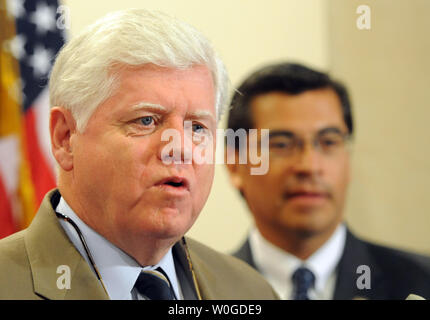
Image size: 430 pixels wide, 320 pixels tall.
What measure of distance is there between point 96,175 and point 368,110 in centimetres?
167

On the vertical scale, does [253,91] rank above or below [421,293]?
above

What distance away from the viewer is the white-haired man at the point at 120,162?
3.85 ft

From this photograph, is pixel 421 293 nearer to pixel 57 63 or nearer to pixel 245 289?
pixel 245 289

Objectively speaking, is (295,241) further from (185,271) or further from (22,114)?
(22,114)

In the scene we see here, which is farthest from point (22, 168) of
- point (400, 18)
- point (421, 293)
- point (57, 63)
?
point (400, 18)

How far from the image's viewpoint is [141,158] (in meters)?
1.19

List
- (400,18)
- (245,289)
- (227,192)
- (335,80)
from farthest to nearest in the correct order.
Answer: (400,18), (335,80), (227,192), (245,289)

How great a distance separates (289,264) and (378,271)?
299mm

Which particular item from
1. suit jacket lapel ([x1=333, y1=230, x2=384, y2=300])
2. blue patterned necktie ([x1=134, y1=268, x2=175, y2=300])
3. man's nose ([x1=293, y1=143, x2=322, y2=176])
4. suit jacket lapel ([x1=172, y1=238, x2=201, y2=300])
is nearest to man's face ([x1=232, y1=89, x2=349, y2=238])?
man's nose ([x1=293, y1=143, x2=322, y2=176])

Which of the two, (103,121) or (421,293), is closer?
(103,121)

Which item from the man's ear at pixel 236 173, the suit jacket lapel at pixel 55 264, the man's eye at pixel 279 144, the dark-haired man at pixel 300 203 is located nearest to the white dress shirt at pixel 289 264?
the dark-haired man at pixel 300 203

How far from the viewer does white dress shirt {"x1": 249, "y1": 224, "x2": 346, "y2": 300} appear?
1.94 m

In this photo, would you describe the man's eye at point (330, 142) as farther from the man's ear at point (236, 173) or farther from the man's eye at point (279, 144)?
the man's ear at point (236, 173)

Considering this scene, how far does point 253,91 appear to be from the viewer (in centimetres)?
199
